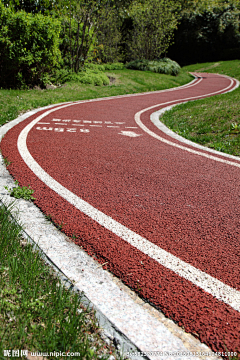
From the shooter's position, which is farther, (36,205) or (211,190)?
(211,190)

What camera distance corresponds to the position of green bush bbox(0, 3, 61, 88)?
12898 mm

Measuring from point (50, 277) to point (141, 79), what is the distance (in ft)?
68.5

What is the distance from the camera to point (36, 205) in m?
3.51

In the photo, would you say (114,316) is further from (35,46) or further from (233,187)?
(35,46)

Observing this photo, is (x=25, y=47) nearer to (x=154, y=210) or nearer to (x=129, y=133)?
(x=129, y=133)

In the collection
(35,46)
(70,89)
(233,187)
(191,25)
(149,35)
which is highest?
(191,25)

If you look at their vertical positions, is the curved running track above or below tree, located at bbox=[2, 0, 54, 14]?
below

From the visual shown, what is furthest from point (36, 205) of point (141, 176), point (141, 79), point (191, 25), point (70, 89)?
point (191, 25)

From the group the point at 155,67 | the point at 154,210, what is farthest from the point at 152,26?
the point at 154,210

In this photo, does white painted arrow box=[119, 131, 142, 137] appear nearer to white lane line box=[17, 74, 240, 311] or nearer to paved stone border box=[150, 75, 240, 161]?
paved stone border box=[150, 75, 240, 161]

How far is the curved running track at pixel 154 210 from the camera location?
225cm

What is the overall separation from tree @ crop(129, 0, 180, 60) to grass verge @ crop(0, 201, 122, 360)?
2889 centimetres

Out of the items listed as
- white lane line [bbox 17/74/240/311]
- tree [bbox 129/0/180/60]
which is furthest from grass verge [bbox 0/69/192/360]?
tree [bbox 129/0/180/60]

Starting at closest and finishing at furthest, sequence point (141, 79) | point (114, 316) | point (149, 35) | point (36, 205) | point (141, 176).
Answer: point (114, 316), point (36, 205), point (141, 176), point (141, 79), point (149, 35)
